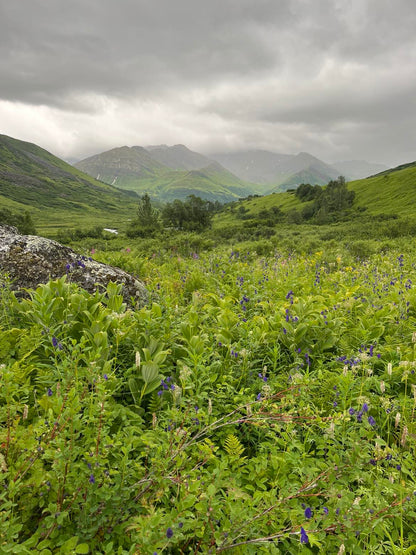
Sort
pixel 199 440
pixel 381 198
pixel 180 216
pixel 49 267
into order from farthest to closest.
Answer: pixel 381 198 → pixel 180 216 → pixel 49 267 → pixel 199 440

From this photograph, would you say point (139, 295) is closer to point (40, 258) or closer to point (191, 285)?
A: point (191, 285)

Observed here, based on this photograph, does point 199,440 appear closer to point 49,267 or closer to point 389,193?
point 49,267

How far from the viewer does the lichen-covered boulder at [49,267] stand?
21.4 feet

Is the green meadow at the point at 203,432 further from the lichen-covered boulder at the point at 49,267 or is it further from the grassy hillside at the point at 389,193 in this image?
the grassy hillside at the point at 389,193

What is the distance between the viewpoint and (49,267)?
676 cm

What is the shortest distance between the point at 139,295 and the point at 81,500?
17.5 feet

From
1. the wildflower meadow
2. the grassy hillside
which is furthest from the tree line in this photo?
the wildflower meadow

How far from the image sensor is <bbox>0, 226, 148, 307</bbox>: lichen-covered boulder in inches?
256

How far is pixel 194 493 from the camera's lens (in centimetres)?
211

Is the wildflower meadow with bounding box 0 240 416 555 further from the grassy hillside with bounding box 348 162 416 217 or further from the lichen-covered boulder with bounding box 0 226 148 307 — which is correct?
the grassy hillside with bounding box 348 162 416 217

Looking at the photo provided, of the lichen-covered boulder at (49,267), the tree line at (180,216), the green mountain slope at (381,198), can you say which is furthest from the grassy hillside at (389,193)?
the lichen-covered boulder at (49,267)

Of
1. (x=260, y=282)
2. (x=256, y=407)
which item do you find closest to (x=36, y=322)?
(x=256, y=407)

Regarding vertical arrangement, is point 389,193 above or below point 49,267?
above

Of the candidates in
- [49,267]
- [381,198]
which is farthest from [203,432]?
[381,198]
